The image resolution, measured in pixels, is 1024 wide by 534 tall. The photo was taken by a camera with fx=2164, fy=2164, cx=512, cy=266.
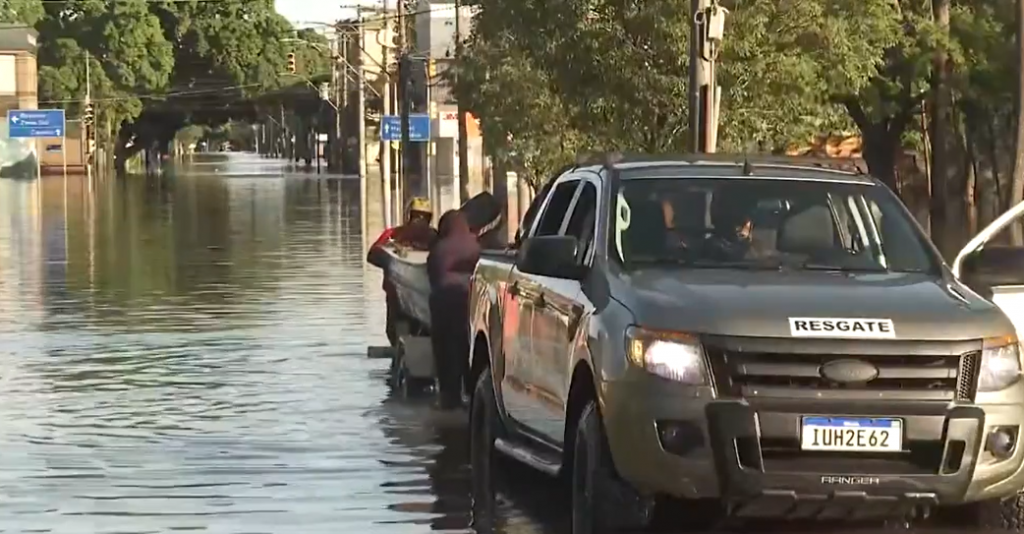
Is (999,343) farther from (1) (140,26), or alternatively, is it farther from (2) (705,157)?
(1) (140,26)

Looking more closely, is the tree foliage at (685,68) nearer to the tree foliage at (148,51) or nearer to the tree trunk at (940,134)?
the tree trunk at (940,134)

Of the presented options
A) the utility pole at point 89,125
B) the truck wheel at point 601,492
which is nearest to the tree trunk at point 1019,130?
the truck wheel at point 601,492

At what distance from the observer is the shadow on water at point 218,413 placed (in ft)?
36.3

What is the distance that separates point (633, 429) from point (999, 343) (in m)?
1.56

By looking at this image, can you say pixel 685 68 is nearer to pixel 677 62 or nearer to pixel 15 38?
pixel 677 62

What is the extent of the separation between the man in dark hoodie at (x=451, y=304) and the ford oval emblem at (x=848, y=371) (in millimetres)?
6262

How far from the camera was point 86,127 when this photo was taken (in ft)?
399

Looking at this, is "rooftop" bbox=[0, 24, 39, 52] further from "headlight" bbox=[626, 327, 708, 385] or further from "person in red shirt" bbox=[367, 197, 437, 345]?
"headlight" bbox=[626, 327, 708, 385]

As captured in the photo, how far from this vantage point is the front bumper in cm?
874

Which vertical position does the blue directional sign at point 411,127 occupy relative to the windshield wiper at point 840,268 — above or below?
below

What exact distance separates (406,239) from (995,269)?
7763 millimetres

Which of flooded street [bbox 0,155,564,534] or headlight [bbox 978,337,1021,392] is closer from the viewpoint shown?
headlight [bbox 978,337,1021,392]

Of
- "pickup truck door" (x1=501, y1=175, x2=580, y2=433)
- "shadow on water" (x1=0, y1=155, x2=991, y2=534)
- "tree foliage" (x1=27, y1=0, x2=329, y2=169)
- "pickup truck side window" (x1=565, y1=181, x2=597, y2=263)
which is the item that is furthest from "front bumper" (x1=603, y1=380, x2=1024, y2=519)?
"tree foliage" (x1=27, y1=0, x2=329, y2=169)

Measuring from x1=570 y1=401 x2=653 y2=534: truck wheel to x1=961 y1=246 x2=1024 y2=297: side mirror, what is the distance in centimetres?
240
